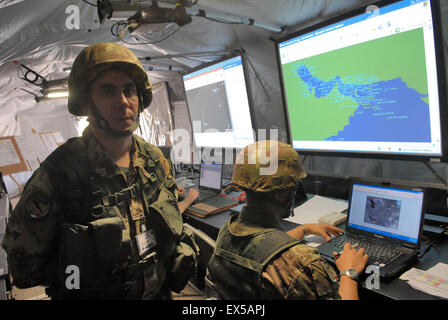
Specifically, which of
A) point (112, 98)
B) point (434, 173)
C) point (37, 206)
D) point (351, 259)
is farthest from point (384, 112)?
point (37, 206)

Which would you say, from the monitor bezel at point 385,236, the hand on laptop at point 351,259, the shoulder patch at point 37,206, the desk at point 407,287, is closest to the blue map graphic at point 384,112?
the monitor bezel at point 385,236

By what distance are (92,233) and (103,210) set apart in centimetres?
8

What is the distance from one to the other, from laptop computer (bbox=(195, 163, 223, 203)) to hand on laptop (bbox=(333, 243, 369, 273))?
1.23 meters

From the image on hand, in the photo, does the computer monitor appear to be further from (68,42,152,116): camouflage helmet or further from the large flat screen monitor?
(68,42,152,116): camouflage helmet

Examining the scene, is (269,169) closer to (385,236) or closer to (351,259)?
(351,259)

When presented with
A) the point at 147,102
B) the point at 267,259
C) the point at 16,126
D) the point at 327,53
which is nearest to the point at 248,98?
the point at 327,53

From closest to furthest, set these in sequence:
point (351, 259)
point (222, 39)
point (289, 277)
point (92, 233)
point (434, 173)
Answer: point (289, 277) → point (92, 233) → point (351, 259) → point (434, 173) → point (222, 39)

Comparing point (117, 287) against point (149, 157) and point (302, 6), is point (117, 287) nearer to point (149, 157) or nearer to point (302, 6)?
point (149, 157)

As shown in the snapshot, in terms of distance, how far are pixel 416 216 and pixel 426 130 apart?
19.6 inches

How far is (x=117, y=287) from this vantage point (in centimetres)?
93

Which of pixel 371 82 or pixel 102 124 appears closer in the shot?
pixel 102 124

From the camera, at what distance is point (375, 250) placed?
109cm

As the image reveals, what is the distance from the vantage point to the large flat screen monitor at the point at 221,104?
2389 millimetres

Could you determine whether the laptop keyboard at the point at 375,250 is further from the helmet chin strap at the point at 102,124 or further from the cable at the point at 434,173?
the helmet chin strap at the point at 102,124
